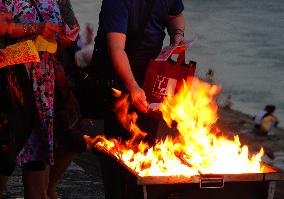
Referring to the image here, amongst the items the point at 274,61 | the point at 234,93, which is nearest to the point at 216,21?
the point at 274,61

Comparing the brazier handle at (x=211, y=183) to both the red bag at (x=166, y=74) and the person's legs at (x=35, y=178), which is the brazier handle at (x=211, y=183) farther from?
the person's legs at (x=35, y=178)

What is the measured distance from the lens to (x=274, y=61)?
31156mm

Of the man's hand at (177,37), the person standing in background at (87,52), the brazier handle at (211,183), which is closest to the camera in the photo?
the brazier handle at (211,183)

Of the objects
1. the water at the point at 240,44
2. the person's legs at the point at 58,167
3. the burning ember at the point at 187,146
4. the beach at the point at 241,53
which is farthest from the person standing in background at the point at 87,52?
the water at the point at 240,44

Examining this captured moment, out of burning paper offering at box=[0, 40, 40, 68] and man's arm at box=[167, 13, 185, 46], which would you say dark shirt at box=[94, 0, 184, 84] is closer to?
man's arm at box=[167, 13, 185, 46]

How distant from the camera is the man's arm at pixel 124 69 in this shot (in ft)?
13.8

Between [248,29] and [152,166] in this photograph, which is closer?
[152,166]

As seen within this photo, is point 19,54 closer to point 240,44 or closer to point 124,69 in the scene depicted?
point 124,69

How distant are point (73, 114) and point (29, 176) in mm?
426

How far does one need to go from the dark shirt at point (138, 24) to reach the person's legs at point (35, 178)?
2.48ft

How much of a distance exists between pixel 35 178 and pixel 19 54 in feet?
2.36

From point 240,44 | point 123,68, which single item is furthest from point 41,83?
point 240,44

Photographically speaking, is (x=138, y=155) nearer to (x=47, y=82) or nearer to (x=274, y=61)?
(x=47, y=82)

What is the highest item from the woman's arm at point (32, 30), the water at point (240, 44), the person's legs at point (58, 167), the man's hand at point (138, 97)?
the woman's arm at point (32, 30)
